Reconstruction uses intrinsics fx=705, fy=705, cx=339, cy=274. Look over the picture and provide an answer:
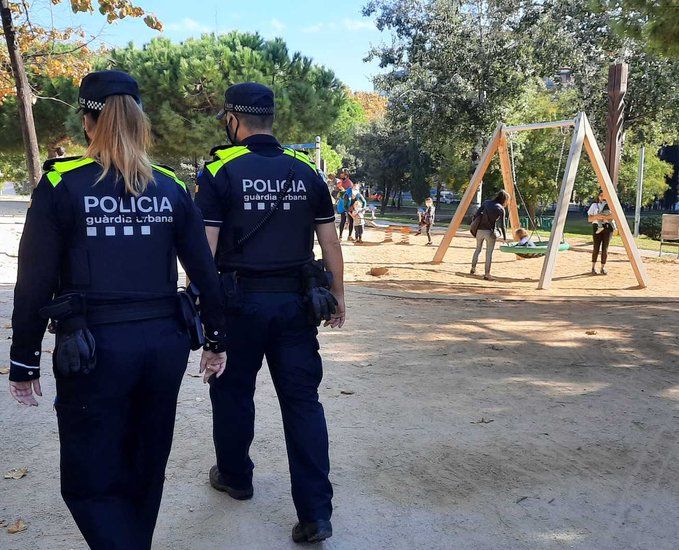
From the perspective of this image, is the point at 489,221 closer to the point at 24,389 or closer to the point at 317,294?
the point at 317,294

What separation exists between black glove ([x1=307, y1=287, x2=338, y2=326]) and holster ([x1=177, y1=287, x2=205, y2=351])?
0.63m

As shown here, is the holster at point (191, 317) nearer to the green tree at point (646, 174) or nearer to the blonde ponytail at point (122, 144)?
the blonde ponytail at point (122, 144)

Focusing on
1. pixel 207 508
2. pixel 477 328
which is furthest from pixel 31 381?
pixel 477 328

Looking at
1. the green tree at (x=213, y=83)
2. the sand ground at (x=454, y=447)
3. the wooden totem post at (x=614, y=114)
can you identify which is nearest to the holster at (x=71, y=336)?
the sand ground at (x=454, y=447)

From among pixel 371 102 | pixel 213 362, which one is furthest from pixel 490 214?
pixel 371 102

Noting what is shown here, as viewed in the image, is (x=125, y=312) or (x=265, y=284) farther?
(x=265, y=284)

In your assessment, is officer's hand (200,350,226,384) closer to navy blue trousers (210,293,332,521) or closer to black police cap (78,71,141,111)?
navy blue trousers (210,293,332,521)

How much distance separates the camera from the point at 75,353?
2168 mm

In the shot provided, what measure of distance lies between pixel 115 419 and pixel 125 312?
1.17ft

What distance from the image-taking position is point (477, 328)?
7715mm

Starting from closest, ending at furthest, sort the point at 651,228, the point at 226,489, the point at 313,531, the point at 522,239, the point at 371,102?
the point at 313,531 < the point at 226,489 < the point at 522,239 < the point at 651,228 < the point at 371,102

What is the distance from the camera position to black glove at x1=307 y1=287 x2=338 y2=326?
3.08 meters

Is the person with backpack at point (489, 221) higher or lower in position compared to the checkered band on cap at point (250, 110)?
lower

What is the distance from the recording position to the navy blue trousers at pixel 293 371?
307 cm
